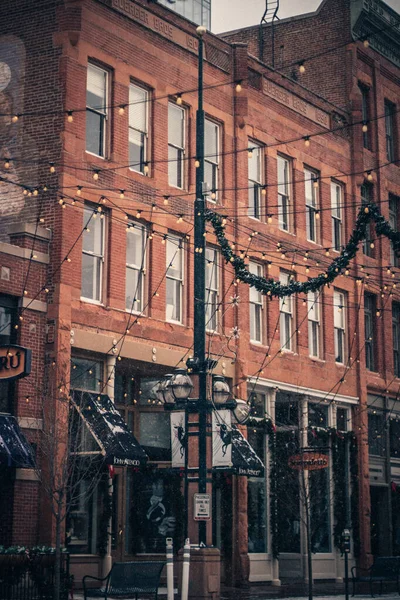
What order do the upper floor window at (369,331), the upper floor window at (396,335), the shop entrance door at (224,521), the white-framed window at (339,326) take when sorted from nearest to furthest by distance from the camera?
the shop entrance door at (224,521)
the white-framed window at (339,326)
the upper floor window at (369,331)
the upper floor window at (396,335)

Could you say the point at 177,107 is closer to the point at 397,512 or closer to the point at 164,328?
the point at 164,328

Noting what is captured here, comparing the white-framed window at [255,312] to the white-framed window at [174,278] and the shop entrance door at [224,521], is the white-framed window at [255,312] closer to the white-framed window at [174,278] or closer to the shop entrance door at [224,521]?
the white-framed window at [174,278]

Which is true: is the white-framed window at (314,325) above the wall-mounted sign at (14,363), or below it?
above

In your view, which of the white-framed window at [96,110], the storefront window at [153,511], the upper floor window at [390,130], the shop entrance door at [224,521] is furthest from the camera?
the upper floor window at [390,130]

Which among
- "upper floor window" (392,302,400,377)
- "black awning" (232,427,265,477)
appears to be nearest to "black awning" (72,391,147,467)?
"black awning" (232,427,265,477)

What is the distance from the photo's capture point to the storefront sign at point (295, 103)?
31727 millimetres

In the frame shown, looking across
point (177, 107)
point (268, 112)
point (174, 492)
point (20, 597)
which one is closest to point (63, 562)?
point (20, 597)

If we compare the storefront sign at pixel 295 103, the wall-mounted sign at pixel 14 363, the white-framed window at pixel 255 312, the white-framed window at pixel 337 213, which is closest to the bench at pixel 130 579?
the wall-mounted sign at pixel 14 363

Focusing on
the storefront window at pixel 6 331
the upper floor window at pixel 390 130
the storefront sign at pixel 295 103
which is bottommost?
the storefront window at pixel 6 331

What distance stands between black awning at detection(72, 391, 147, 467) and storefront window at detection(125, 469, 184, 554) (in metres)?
2.28

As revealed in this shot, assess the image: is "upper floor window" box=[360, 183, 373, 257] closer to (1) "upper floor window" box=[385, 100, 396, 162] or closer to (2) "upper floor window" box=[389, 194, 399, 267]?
(2) "upper floor window" box=[389, 194, 399, 267]

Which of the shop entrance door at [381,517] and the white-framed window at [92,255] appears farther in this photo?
the shop entrance door at [381,517]

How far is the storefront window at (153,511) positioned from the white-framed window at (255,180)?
8.45m

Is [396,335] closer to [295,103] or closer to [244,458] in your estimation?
[295,103]
